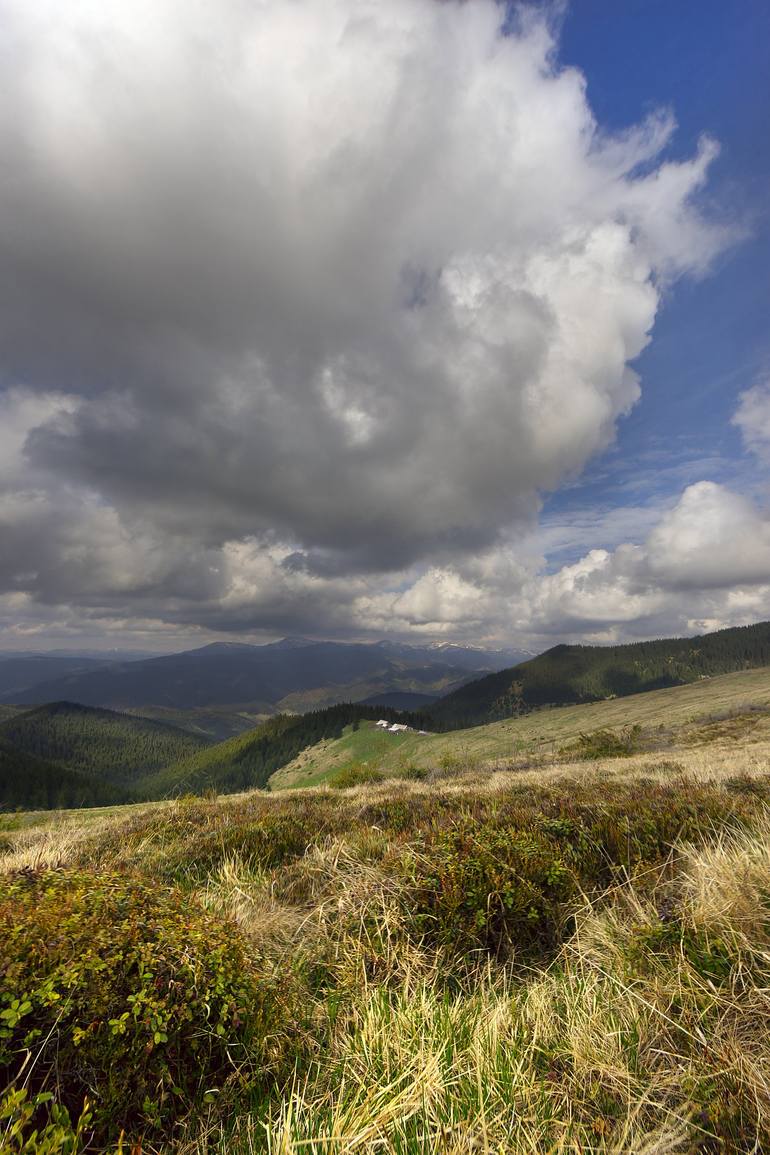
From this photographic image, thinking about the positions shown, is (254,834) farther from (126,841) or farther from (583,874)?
(583,874)

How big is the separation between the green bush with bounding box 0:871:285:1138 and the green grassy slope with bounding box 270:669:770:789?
53776 mm

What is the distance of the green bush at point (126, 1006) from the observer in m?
2.87

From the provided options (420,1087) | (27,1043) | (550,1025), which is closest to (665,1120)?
(550,1025)

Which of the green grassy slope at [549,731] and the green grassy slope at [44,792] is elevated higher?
the green grassy slope at [549,731]

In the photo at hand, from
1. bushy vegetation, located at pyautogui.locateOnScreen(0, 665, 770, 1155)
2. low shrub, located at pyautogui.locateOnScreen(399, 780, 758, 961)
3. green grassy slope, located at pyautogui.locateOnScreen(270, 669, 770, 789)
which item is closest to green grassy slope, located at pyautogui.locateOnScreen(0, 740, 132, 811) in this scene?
green grassy slope, located at pyautogui.locateOnScreen(270, 669, 770, 789)

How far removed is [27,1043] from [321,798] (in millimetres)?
13732

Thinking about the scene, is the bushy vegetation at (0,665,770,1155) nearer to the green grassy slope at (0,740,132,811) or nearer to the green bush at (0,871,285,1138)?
the green bush at (0,871,285,1138)

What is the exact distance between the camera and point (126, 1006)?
3.24 m

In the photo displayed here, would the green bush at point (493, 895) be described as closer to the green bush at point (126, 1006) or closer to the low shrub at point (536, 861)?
the low shrub at point (536, 861)

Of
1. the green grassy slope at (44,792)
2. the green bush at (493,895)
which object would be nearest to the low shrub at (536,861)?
the green bush at (493,895)

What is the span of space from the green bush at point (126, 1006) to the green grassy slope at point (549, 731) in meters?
53.8

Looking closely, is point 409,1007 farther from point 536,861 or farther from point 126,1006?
point 536,861

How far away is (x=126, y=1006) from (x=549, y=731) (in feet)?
393

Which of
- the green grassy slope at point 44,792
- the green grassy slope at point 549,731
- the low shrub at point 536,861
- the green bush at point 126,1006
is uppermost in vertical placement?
the green bush at point 126,1006
